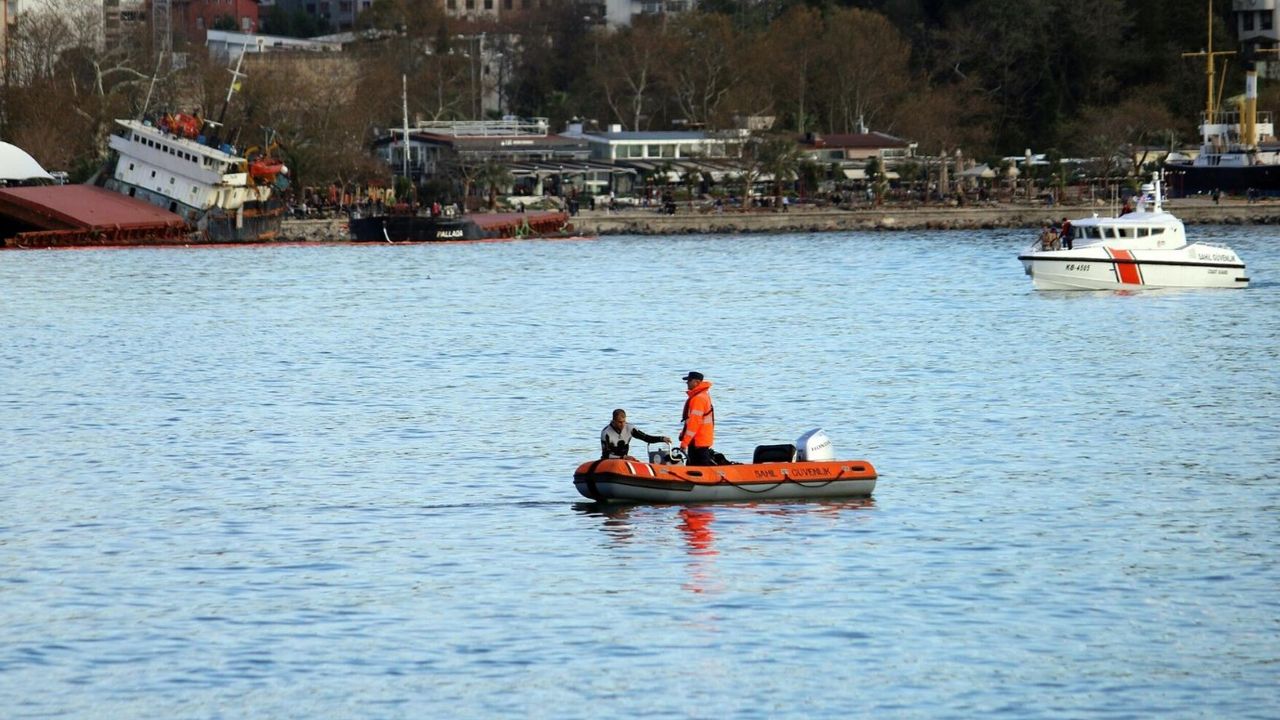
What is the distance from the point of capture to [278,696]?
78.1 ft

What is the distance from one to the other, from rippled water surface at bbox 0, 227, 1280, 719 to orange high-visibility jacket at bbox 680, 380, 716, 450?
3.79ft

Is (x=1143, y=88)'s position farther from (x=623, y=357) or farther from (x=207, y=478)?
(x=207, y=478)

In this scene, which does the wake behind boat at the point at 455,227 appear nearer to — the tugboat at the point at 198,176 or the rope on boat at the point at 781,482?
the tugboat at the point at 198,176

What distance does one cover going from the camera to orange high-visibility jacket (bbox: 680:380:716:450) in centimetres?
3234

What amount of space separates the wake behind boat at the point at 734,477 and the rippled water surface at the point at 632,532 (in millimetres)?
377

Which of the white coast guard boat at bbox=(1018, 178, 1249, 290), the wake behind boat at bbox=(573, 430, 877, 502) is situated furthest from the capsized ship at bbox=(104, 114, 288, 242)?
the wake behind boat at bbox=(573, 430, 877, 502)

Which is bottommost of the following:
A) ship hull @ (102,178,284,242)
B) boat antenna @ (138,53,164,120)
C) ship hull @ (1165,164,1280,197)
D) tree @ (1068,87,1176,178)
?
ship hull @ (102,178,284,242)

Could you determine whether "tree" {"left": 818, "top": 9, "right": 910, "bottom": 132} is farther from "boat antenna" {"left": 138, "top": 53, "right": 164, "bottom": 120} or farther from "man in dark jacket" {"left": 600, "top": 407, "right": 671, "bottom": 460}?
"man in dark jacket" {"left": 600, "top": 407, "right": 671, "bottom": 460}

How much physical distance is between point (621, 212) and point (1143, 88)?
1571 inches

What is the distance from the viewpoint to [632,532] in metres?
32.2

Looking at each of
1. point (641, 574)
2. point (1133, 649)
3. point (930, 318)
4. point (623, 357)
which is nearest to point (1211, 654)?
point (1133, 649)

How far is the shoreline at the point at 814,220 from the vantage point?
131 metres

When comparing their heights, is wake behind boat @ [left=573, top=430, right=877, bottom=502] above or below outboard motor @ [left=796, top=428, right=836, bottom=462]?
below

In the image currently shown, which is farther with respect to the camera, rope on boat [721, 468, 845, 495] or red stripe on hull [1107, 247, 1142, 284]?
red stripe on hull [1107, 247, 1142, 284]
